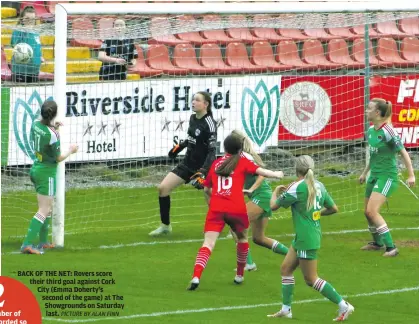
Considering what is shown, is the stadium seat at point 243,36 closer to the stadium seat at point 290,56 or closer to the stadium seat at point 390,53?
the stadium seat at point 290,56

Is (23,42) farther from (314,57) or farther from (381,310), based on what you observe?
(381,310)

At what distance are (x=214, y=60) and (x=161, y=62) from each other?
1.02 metres

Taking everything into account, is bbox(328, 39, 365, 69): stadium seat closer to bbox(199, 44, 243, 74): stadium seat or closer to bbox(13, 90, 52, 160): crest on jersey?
bbox(199, 44, 243, 74): stadium seat

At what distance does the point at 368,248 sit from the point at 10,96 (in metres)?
6.05

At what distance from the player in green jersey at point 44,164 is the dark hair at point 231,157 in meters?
2.46

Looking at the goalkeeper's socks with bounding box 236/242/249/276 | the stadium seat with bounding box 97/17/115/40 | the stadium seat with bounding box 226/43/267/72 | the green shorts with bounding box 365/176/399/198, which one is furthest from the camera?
the stadium seat with bounding box 226/43/267/72

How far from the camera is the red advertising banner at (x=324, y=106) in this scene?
2014cm

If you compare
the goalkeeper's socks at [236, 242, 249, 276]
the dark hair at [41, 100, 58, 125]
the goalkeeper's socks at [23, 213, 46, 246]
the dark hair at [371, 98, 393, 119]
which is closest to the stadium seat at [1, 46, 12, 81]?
the dark hair at [41, 100, 58, 125]

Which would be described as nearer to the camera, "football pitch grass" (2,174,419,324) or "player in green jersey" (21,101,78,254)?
"football pitch grass" (2,174,419,324)

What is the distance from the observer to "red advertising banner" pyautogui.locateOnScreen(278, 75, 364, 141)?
2014cm

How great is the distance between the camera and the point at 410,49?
76.1 feet

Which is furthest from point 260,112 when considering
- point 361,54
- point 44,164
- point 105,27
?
point 44,164

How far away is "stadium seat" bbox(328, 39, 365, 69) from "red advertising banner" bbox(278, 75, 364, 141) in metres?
0.33

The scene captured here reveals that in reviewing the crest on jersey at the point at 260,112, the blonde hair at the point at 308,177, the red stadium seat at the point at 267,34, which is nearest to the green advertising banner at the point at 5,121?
the crest on jersey at the point at 260,112
